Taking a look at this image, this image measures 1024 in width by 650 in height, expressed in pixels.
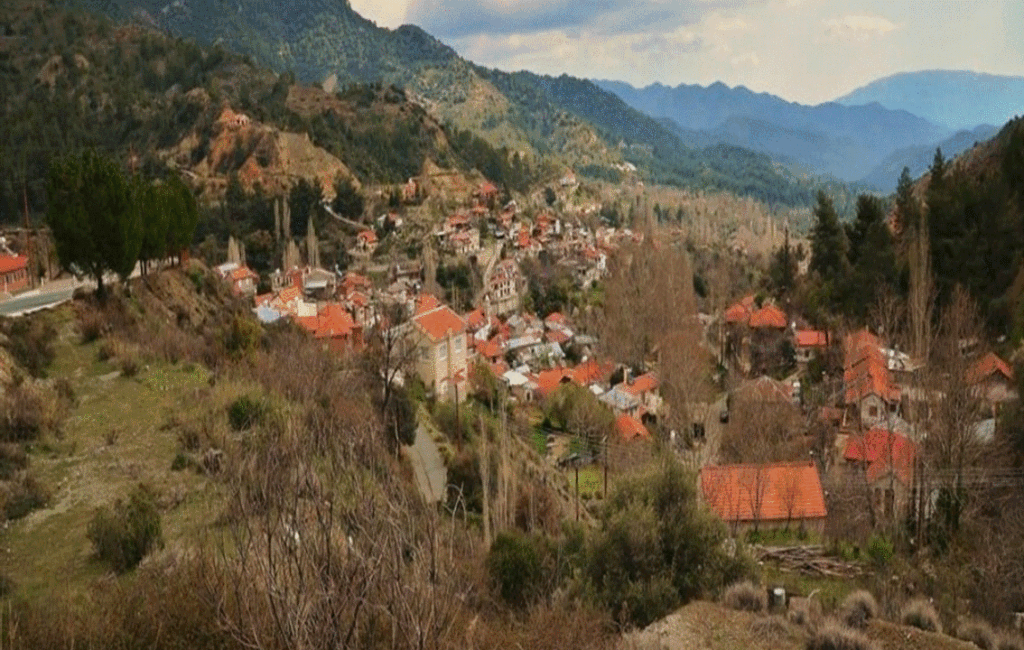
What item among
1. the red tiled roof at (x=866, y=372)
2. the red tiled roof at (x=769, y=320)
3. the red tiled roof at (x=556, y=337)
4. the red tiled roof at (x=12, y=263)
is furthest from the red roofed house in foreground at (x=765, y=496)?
the red tiled roof at (x=556, y=337)

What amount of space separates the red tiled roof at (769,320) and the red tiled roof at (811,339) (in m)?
2.26

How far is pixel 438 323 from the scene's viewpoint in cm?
2714

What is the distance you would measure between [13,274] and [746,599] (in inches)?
697

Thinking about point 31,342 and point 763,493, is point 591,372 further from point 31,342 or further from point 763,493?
point 31,342

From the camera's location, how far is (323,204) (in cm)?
5419

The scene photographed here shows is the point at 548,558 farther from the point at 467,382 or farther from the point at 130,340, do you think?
the point at 467,382

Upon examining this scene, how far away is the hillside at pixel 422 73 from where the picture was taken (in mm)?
145125

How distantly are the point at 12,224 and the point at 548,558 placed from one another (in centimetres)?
4190

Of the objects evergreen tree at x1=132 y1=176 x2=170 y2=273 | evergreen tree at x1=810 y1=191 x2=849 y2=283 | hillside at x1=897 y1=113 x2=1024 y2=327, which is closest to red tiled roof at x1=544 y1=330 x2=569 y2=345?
evergreen tree at x1=810 y1=191 x2=849 y2=283

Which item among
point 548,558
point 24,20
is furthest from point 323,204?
point 548,558

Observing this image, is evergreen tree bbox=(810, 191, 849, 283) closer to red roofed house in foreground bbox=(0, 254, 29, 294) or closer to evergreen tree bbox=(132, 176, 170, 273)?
evergreen tree bbox=(132, 176, 170, 273)

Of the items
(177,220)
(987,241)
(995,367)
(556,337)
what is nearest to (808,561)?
(995,367)

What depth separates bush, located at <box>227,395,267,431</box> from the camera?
35.5 ft

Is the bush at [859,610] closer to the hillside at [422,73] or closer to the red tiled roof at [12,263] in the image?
the red tiled roof at [12,263]
